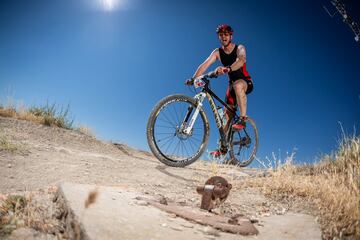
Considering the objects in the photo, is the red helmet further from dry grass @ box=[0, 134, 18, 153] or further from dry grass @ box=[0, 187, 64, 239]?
dry grass @ box=[0, 187, 64, 239]

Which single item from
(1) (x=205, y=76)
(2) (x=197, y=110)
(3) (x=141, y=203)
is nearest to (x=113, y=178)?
(3) (x=141, y=203)

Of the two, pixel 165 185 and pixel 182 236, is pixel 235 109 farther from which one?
pixel 182 236

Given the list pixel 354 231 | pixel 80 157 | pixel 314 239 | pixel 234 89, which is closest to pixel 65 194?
pixel 314 239

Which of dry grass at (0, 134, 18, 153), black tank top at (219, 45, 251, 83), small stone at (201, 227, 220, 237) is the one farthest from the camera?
black tank top at (219, 45, 251, 83)

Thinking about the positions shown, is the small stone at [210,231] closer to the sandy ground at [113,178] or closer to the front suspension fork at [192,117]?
the sandy ground at [113,178]

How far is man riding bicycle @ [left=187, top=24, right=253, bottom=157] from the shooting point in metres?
6.64

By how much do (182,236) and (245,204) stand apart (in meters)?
1.57

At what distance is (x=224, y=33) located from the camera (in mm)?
6637

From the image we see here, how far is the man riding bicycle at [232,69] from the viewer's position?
21.8 feet

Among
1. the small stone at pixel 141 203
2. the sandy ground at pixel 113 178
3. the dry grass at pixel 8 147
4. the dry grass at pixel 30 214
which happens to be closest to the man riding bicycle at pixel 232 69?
the sandy ground at pixel 113 178

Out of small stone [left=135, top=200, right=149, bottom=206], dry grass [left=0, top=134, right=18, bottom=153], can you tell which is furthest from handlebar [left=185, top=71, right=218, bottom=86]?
small stone [left=135, top=200, right=149, bottom=206]

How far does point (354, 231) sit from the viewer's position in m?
2.68

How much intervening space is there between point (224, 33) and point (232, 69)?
736 millimetres

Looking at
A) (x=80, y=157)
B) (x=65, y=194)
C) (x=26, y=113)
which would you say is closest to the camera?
(x=65, y=194)
